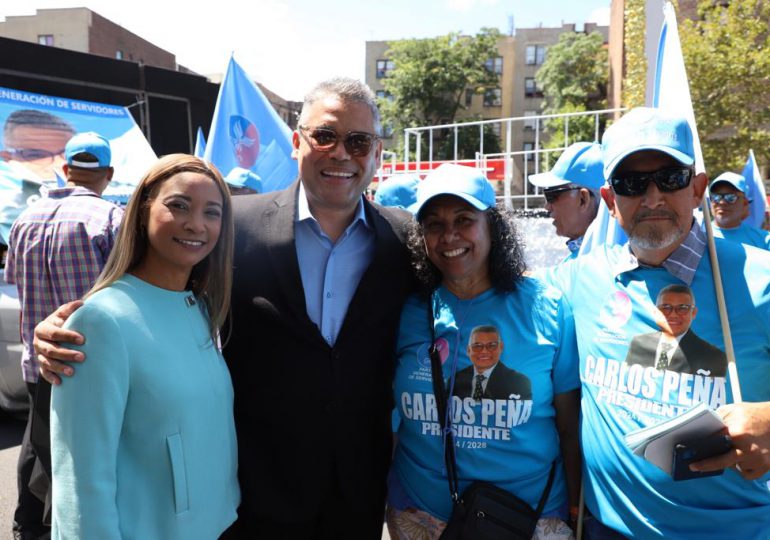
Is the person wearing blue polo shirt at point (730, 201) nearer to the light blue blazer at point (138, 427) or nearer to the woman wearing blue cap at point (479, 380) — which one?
the woman wearing blue cap at point (479, 380)

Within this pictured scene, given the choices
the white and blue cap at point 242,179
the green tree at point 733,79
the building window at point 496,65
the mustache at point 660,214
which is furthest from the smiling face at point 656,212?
the building window at point 496,65

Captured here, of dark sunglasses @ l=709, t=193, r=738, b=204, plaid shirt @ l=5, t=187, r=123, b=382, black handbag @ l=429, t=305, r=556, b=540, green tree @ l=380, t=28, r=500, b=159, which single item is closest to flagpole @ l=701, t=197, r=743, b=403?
black handbag @ l=429, t=305, r=556, b=540

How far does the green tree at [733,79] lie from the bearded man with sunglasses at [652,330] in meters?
13.5

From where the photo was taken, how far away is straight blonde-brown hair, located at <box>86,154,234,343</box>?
1730 millimetres

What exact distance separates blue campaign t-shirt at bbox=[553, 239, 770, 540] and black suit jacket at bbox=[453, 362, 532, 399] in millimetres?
197

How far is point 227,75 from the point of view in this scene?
6289 mm

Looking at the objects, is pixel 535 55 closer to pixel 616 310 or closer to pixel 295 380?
pixel 616 310

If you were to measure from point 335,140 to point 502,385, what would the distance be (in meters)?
1.07

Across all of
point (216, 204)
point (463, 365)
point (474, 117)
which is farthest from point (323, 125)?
point (474, 117)

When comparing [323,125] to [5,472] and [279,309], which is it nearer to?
[279,309]

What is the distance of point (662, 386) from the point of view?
1700 millimetres

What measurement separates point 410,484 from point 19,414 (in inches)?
177

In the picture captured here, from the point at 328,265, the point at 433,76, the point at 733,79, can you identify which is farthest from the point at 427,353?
the point at 433,76

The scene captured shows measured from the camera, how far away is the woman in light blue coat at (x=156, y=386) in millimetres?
1497
